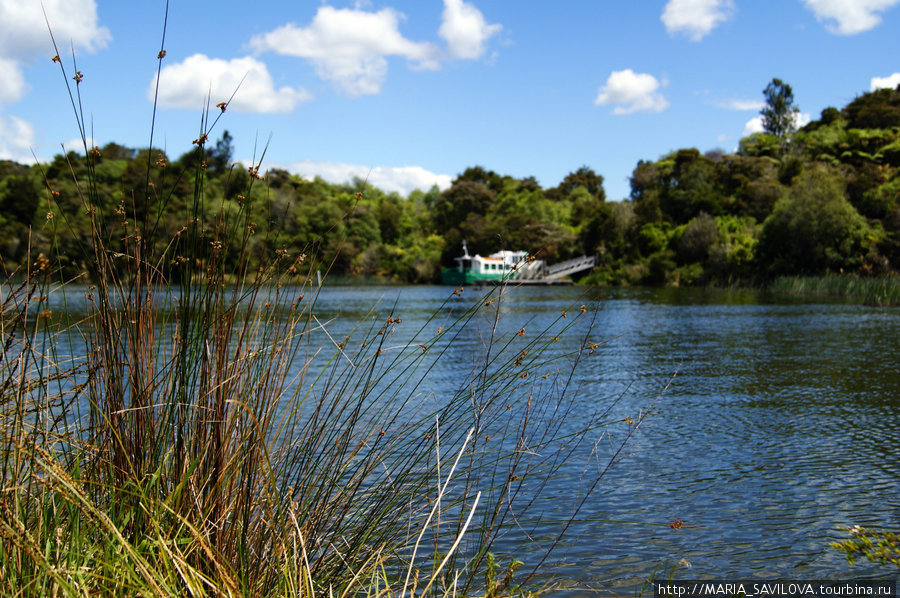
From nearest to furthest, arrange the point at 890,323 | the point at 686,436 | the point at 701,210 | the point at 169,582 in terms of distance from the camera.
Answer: the point at 169,582 < the point at 686,436 < the point at 890,323 < the point at 701,210

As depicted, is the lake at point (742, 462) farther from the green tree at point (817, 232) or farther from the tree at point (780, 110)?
the tree at point (780, 110)

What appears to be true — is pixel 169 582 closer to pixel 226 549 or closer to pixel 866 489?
pixel 226 549

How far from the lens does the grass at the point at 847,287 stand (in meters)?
24.7

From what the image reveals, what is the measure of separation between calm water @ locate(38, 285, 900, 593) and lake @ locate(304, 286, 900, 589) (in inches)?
0.6

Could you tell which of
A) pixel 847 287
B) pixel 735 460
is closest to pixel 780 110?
pixel 847 287

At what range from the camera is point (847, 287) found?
30000 mm

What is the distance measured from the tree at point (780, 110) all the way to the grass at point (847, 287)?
31.6m

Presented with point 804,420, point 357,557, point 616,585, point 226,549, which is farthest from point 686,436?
point 226,549

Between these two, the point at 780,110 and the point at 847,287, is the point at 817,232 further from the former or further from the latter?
the point at 780,110

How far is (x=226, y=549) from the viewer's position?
7.86 ft

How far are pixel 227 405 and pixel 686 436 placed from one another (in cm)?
599

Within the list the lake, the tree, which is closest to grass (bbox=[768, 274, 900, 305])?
the lake

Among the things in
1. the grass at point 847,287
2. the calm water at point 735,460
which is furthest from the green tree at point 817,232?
the calm water at point 735,460

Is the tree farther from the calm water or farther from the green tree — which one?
the calm water
